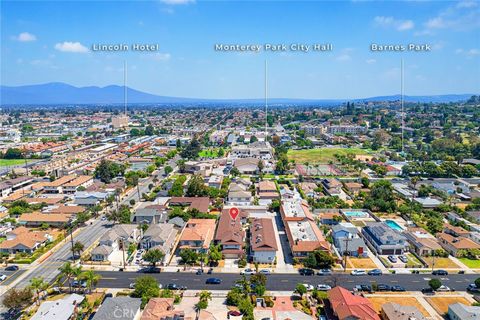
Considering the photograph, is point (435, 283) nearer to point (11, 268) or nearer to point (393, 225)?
point (393, 225)

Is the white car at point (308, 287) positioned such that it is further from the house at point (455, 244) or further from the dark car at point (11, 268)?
the dark car at point (11, 268)

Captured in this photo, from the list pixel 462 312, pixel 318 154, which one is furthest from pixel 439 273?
pixel 318 154

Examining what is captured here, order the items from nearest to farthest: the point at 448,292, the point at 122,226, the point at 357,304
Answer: the point at 357,304, the point at 448,292, the point at 122,226

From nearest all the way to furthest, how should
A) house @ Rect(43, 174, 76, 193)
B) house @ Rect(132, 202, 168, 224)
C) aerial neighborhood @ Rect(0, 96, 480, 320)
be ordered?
aerial neighborhood @ Rect(0, 96, 480, 320) < house @ Rect(132, 202, 168, 224) < house @ Rect(43, 174, 76, 193)

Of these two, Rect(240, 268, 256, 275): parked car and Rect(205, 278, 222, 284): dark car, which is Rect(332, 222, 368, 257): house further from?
Rect(205, 278, 222, 284): dark car

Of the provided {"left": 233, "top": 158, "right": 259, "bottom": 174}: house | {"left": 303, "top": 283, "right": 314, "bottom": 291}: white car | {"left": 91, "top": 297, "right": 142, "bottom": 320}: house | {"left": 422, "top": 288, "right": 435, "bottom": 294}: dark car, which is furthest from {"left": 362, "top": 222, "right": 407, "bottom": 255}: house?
{"left": 233, "top": 158, "right": 259, "bottom": 174}: house

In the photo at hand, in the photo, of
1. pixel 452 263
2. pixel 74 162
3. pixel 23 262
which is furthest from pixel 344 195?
pixel 74 162

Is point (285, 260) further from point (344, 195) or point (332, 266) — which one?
point (344, 195)
